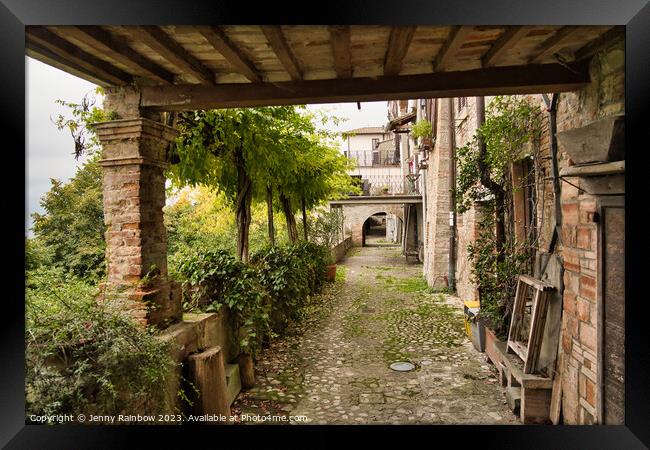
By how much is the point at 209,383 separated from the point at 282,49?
2.86 m

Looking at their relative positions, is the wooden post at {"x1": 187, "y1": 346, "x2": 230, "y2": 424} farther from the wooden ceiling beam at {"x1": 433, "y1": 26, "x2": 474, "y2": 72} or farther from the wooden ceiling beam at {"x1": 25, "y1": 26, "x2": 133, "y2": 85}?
the wooden ceiling beam at {"x1": 433, "y1": 26, "x2": 474, "y2": 72}

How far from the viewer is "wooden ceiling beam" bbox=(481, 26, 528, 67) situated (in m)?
2.21

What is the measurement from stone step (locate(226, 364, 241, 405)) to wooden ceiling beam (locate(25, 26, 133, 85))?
3230mm

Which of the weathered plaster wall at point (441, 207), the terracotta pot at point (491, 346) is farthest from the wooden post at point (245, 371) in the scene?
the weathered plaster wall at point (441, 207)

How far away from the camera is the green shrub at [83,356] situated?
1.95 metres

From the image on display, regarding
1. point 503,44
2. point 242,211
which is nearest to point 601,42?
point 503,44

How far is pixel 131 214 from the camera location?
3137mm

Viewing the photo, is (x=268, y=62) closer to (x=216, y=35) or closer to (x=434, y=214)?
(x=216, y=35)

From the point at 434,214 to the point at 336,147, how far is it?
153 inches

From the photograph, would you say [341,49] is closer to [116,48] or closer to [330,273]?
[116,48]

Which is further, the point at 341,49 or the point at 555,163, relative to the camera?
the point at 555,163

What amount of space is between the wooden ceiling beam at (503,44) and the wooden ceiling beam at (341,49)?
0.99 m

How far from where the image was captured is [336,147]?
950 centimetres

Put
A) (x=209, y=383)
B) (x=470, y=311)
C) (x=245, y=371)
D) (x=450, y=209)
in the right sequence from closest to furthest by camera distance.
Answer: (x=209, y=383)
(x=245, y=371)
(x=470, y=311)
(x=450, y=209)
